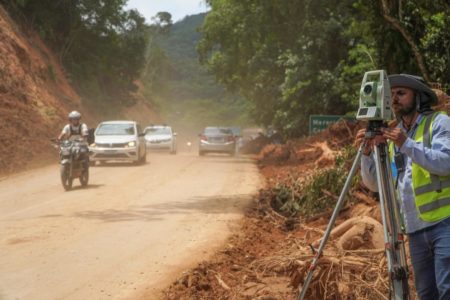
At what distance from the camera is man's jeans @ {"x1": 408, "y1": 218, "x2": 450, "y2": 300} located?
392cm

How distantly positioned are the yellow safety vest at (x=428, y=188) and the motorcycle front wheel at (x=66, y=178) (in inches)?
503

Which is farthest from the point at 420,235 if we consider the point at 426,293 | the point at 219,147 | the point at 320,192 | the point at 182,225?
the point at 219,147

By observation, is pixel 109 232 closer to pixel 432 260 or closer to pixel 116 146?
pixel 432 260

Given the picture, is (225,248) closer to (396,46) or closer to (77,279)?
(77,279)

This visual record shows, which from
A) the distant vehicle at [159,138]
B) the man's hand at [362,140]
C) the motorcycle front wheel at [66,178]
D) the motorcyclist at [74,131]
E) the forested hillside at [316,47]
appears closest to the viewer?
the man's hand at [362,140]

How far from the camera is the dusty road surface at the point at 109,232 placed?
7020 millimetres

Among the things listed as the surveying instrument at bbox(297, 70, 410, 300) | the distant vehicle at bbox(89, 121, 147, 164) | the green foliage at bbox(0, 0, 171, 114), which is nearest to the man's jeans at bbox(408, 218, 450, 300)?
the surveying instrument at bbox(297, 70, 410, 300)

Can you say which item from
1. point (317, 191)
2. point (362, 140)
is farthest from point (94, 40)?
point (362, 140)

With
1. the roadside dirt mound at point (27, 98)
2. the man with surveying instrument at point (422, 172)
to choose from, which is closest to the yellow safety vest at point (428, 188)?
the man with surveying instrument at point (422, 172)

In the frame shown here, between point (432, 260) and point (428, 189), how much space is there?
492 millimetres

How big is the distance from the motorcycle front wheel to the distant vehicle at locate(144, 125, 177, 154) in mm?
17936

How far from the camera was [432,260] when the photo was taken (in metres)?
4.15

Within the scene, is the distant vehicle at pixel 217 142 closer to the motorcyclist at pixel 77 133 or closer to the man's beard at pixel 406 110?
the motorcyclist at pixel 77 133

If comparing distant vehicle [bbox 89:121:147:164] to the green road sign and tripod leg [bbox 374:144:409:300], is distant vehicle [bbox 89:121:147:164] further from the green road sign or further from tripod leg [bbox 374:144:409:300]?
tripod leg [bbox 374:144:409:300]
